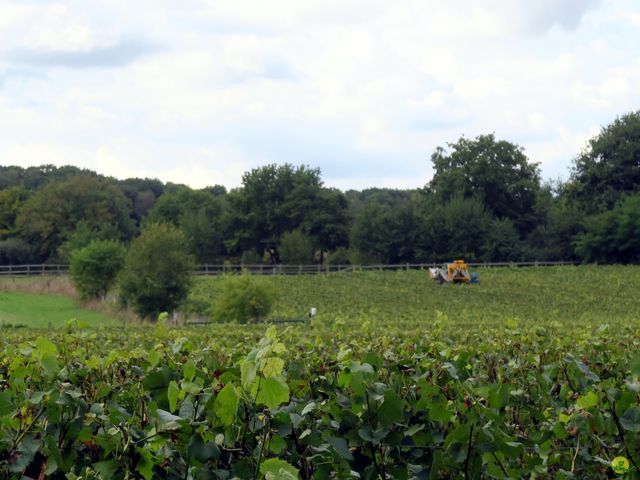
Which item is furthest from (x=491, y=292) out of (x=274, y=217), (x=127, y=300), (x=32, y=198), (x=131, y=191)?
(x=131, y=191)

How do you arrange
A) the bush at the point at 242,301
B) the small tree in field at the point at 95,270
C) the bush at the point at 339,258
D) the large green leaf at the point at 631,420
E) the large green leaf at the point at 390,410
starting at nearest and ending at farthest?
the large green leaf at the point at 390,410 < the large green leaf at the point at 631,420 < the bush at the point at 242,301 < the small tree in field at the point at 95,270 < the bush at the point at 339,258

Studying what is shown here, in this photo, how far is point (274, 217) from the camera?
7938 centimetres

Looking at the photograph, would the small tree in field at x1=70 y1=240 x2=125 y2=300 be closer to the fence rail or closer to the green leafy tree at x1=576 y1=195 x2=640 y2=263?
the fence rail

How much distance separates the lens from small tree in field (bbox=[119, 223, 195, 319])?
1512 inches

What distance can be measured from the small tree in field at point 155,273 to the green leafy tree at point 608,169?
4780 cm

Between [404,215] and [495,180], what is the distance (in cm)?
1242

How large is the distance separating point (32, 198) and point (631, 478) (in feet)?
276

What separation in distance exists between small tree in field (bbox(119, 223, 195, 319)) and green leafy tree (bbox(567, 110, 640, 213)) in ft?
157

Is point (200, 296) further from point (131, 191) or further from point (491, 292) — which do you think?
point (131, 191)

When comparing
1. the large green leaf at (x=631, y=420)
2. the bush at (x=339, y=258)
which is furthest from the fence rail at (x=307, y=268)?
the large green leaf at (x=631, y=420)

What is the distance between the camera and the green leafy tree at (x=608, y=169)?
77312 millimetres

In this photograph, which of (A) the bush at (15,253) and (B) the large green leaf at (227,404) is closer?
(B) the large green leaf at (227,404)

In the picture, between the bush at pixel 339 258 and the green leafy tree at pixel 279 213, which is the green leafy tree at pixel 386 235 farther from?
the green leafy tree at pixel 279 213

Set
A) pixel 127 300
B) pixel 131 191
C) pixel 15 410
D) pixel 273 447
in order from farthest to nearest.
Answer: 1. pixel 131 191
2. pixel 127 300
3. pixel 15 410
4. pixel 273 447
